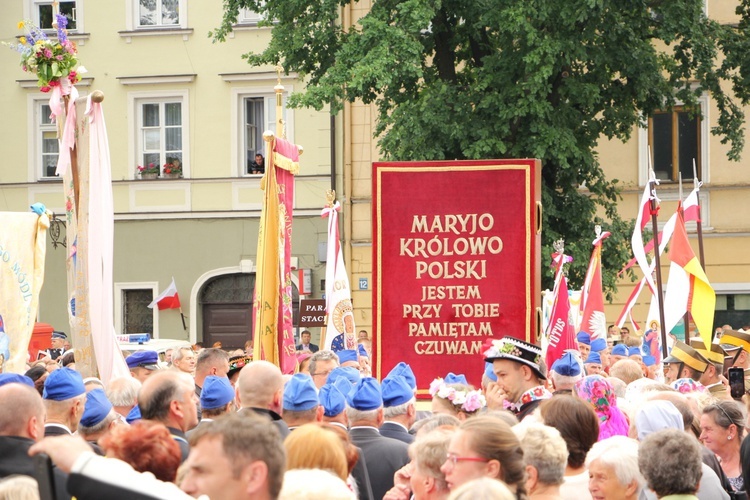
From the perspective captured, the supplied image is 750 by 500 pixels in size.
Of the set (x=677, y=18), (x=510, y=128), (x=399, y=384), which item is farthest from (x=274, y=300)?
(x=677, y=18)

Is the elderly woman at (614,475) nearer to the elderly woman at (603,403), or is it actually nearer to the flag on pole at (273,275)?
the elderly woman at (603,403)

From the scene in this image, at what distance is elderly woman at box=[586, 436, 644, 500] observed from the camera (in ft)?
17.4

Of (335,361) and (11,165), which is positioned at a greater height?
(11,165)

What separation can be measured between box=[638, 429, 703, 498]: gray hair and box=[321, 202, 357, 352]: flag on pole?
9.44 metres

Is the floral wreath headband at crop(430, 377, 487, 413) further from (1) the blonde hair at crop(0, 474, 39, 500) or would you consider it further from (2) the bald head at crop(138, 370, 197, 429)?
(1) the blonde hair at crop(0, 474, 39, 500)

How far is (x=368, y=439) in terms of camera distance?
6.67 metres

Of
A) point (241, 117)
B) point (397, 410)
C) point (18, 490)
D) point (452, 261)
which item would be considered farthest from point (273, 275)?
point (241, 117)

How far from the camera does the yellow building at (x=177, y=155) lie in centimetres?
2705

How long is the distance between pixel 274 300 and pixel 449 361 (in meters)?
1.84

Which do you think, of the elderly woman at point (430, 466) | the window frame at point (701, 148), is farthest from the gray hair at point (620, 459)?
the window frame at point (701, 148)

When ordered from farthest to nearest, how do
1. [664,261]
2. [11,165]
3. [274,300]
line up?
[11,165]
[664,261]
[274,300]

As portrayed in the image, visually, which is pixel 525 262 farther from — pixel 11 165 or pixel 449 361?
pixel 11 165

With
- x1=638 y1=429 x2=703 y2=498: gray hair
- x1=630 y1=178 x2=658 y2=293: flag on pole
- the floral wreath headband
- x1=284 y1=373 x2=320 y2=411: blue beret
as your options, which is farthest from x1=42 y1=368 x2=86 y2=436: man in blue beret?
x1=630 y1=178 x2=658 y2=293: flag on pole

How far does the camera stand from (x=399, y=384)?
7.27m
